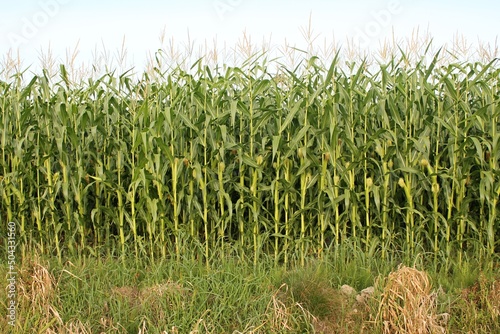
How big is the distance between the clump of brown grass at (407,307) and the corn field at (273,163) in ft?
4.38

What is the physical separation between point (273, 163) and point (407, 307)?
2.22 metres

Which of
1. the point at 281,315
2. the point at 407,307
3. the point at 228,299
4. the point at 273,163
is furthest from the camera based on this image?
the point at 273,163

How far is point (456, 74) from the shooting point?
22.6ft

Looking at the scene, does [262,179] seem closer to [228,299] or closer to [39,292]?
[228,299]

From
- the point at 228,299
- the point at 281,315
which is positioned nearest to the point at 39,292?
the point at 228,299

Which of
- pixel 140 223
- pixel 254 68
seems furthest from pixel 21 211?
pixel 254 68

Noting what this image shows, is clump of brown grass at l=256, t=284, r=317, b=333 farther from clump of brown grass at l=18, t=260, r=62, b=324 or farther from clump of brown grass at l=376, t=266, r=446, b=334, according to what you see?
clump of brown grass at l=18, t=260, r=62, b=324

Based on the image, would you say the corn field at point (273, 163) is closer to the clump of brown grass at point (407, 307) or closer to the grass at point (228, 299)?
the grass at point (228, 299)

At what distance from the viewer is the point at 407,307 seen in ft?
16.1

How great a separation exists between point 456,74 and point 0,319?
5671 mm

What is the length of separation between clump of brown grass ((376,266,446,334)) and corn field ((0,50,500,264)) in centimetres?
134

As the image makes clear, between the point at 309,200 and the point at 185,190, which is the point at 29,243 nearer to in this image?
the point at 185,190

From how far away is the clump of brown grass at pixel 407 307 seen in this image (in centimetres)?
484

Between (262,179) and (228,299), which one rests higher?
(262,179)
